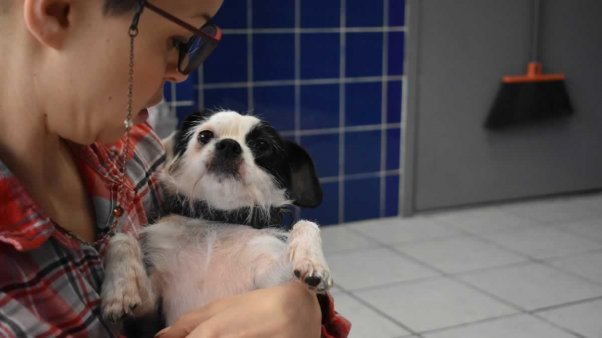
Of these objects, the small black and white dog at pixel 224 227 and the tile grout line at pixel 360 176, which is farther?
the tile grout line at pixel 360 176

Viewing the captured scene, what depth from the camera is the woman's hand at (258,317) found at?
93 centimetres

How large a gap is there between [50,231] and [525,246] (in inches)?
108

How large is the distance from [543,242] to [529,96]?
88cm

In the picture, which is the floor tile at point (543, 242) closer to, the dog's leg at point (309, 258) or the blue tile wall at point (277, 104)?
the blue tile wall at point (277, 104)

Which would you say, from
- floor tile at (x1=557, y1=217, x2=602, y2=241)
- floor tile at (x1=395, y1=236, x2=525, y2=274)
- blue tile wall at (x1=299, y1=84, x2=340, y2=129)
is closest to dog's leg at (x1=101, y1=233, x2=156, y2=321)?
floor tile at (x1=395, y1=236, x2=525, y2=274)

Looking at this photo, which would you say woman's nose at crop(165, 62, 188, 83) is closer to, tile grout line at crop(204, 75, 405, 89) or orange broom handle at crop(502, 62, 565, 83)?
tile grout line at crop(204, 75, 405, 89)

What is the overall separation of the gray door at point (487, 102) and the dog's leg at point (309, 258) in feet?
8.32

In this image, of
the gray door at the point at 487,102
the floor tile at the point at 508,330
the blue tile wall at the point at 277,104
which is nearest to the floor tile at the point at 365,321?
the floor tile at the point at 508,330

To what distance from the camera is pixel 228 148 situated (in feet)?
4.10

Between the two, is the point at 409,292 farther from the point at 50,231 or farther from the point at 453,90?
the point at 50,231

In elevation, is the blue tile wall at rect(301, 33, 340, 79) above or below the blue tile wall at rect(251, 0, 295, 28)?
below

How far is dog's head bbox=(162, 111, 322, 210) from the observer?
123cm

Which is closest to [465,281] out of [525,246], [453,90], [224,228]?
[525,246]

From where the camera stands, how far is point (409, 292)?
2.72 meters
